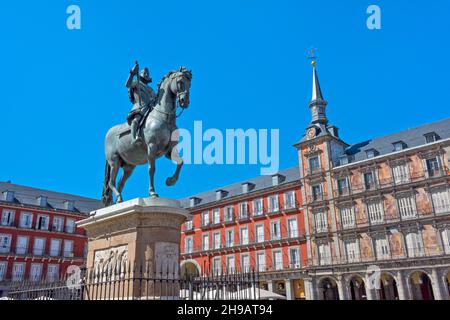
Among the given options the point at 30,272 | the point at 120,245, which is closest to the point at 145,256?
the point at 120,245

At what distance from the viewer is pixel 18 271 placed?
3819cm

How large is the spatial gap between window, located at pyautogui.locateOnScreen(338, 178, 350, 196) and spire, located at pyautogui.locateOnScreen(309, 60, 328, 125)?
792 centimetres

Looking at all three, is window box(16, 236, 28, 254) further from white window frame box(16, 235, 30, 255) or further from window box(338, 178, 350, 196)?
window box(338, 178, 350, 196)

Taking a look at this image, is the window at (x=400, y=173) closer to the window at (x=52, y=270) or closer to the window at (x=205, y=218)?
the window at (x=205, y=218)

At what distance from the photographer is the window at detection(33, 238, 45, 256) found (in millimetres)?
40037

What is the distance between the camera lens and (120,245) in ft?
21.7

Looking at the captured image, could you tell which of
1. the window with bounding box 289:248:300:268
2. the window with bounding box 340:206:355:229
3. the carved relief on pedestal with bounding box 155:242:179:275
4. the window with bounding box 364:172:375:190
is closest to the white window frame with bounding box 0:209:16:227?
the window with bounding box 289:248:300:268

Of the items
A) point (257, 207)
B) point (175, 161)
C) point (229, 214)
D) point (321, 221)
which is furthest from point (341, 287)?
point (175, 161)

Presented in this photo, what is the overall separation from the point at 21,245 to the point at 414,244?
A: 125 ft

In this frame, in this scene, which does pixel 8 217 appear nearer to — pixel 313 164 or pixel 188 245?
pixel 188 245

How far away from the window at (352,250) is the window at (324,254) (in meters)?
1.77

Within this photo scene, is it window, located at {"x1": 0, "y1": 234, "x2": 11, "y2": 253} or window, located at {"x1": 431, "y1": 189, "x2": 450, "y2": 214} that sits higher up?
window, located at {"x1": 431, "y1": 189, "x2": 450, "y2": 214}

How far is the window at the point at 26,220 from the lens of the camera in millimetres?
40156
